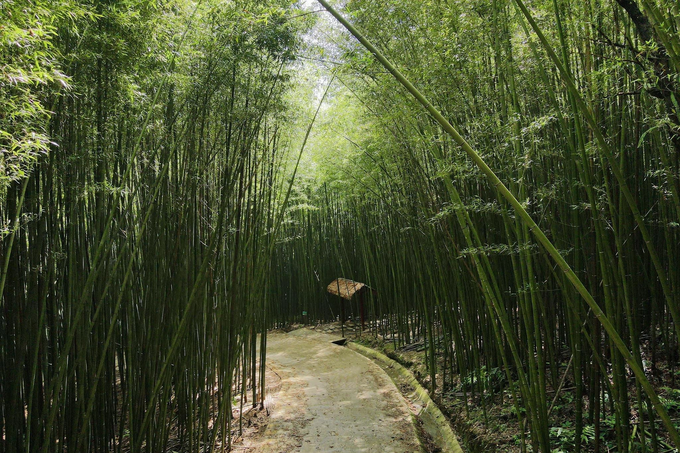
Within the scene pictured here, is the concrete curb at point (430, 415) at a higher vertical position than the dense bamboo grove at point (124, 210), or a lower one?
lower

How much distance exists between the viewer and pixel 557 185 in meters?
2.22

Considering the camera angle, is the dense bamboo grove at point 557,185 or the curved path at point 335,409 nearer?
the dense bamboo grove at point 557,185

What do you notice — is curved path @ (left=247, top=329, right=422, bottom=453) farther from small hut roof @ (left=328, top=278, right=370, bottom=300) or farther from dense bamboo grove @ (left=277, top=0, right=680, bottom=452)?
small hut roof @ (left=328, top=278, right=370, bottom=300)

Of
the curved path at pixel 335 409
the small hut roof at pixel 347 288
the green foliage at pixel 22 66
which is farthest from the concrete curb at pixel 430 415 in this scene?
the green foliage at pixel 22 66

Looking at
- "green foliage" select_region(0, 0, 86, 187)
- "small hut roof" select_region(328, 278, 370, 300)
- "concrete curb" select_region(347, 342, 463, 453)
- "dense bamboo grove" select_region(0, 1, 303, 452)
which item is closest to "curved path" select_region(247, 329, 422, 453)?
"concrete curb" select_region(347, 342, 463, 453)

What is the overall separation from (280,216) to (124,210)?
51.9 inches

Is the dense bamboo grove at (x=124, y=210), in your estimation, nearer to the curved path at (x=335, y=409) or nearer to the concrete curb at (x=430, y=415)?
the curved path at (x=335, y=409)

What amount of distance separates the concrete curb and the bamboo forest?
0.04 m

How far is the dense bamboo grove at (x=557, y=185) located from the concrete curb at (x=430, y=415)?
0.23m

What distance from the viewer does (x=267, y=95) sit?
3.24m

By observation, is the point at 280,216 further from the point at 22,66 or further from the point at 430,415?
the point at 22,66

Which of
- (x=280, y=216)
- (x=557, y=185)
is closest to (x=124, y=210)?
(x=280, y=216)

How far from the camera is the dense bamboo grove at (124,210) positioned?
1885mm

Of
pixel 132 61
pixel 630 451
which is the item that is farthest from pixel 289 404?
pixel 132 61
